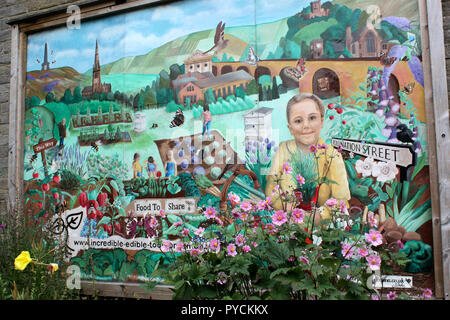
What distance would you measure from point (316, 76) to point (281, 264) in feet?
7.72

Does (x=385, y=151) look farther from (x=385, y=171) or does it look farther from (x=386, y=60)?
(x=386, y=60)

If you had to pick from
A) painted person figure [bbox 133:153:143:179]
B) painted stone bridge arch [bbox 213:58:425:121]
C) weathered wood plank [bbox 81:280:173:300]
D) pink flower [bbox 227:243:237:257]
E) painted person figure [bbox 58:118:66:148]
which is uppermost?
painted stone bridge arch [bbox 213:58:425:121]

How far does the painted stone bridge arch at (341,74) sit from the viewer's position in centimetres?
382

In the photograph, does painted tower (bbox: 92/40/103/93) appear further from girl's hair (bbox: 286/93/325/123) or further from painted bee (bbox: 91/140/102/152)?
girl's hair (bbox: 286/93/325/123)

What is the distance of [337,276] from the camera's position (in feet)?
7.98

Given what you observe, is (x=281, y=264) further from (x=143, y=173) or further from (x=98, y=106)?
(x=98, y=106)

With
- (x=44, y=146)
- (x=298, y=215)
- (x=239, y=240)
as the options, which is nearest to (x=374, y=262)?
(x=298, y=215)

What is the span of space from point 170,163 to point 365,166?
6.87ft

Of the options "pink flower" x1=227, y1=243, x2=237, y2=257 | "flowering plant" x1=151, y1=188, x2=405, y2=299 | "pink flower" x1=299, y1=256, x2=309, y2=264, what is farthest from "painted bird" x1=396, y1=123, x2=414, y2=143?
"pink flower" x1=227, y1=243, x2=237, y2=257

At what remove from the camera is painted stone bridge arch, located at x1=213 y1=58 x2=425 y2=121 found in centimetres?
382

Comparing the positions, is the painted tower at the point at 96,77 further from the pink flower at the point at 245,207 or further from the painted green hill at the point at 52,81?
the pink flower at the point at 245,207

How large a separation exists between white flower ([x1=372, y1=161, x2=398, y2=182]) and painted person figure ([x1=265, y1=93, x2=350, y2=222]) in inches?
11.2

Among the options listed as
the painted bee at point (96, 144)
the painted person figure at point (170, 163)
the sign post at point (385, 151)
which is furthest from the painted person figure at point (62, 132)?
the sign post at point (385, 151)

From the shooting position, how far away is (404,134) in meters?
3.80
